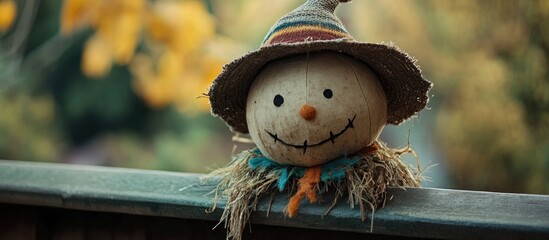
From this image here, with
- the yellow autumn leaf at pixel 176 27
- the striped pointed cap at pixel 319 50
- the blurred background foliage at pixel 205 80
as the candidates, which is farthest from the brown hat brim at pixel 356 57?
the yellow autumn leaf at pixel 176 27

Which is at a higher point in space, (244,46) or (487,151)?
(244,46)

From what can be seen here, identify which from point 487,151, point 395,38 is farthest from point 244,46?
point 487,151

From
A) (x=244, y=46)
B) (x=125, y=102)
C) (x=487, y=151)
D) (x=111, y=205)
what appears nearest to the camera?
(x=111, y=205)

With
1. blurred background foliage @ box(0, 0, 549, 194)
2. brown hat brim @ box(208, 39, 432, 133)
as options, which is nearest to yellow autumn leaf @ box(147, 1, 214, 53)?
blurred background foliage @ box(0, 0, 549, 194)

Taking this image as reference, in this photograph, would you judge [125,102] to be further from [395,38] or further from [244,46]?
[395,38]

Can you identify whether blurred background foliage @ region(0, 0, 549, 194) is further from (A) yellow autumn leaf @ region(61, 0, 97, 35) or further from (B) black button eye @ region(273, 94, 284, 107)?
(B) black button eye @ region(273, 94, 284, 107)

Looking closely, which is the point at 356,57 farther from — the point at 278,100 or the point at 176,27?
the point at 176,27
